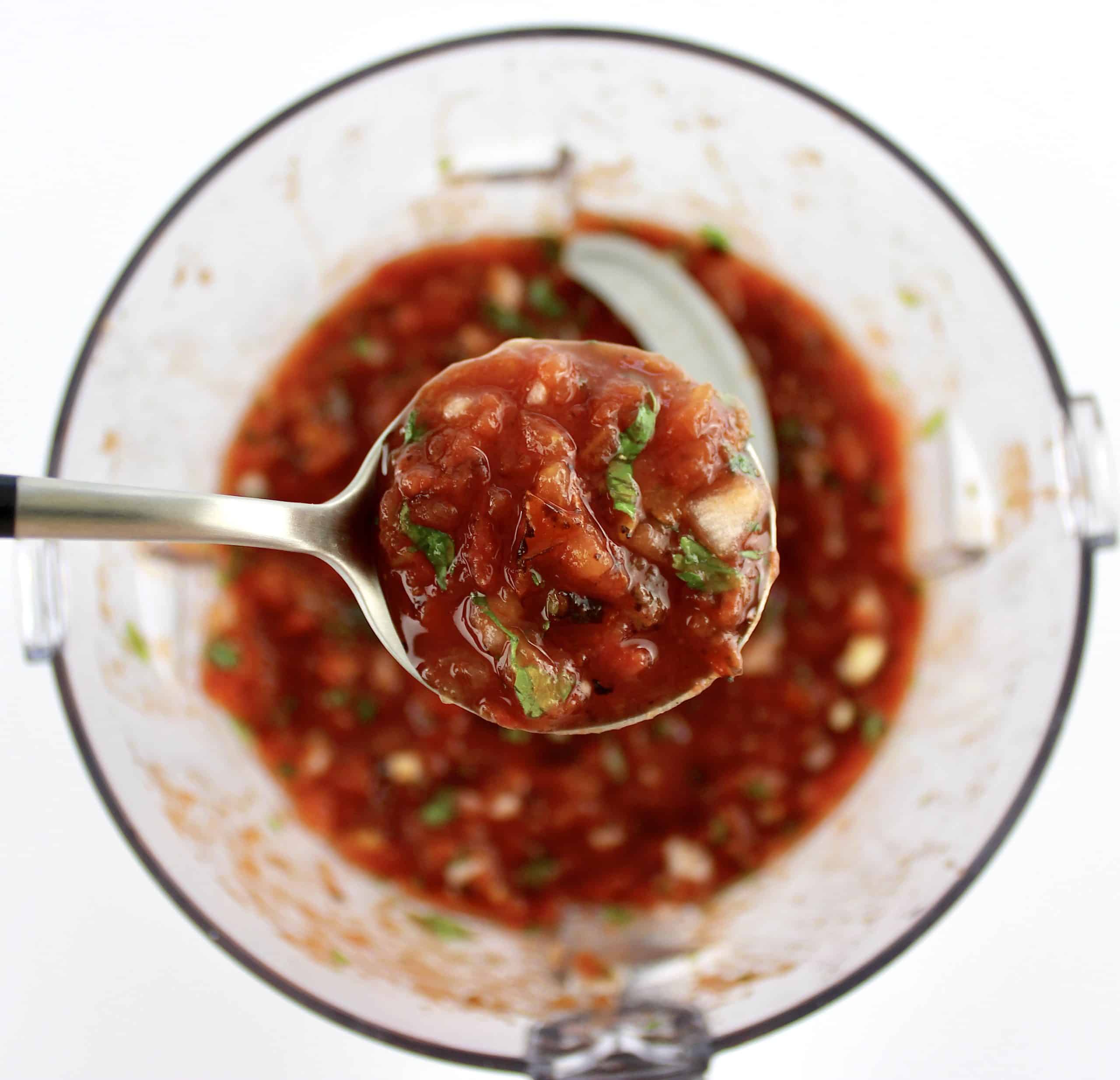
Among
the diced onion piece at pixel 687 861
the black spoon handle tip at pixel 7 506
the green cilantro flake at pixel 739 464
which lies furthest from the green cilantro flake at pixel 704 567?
the diced onion piece at pixel 687 861

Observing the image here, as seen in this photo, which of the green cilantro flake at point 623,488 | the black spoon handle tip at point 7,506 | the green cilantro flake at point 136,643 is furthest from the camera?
the green cilantro flake at point 136,643

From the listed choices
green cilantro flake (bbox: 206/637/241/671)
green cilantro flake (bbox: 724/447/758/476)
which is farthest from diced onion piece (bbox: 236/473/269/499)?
green cilantro flake (bbox: 724/447/758/476)

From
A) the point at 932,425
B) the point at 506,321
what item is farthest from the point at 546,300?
the point at 932,425

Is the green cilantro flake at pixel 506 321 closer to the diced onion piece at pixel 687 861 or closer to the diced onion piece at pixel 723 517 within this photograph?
the diced onion piece at pixel 723 517

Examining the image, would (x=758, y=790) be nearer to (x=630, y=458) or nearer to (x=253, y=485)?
(x=630, y=458)

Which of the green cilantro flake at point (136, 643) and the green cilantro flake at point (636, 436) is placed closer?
the green cilantro flake at point (636, 436)

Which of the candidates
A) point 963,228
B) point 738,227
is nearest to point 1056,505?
point 963,228
